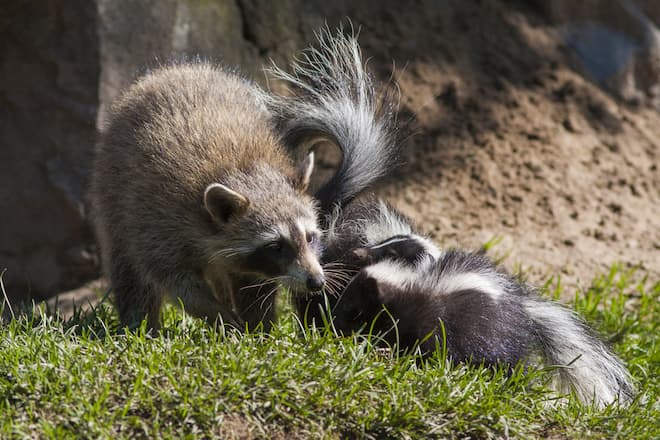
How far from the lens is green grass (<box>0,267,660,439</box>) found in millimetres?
3854

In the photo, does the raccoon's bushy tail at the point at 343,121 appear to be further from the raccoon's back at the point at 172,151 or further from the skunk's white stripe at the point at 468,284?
the skunk's white stripe at the point at 468,284

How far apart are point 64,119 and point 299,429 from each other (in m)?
4.51

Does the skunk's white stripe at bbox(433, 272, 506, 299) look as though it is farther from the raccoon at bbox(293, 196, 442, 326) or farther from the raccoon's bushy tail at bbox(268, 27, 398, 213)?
the raccoon's bushy tail at bbox(268, 27, 398, 213)

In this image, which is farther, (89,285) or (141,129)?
(89,285)

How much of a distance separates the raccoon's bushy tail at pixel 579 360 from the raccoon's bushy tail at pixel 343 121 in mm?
1257

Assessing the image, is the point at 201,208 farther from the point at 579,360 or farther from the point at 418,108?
the point at 418,108

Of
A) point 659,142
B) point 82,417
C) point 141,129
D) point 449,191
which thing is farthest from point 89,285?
point 659,142

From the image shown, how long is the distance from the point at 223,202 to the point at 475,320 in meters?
1.51

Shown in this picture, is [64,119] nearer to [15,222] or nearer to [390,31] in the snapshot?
[15,222]

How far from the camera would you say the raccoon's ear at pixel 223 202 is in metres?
4.95

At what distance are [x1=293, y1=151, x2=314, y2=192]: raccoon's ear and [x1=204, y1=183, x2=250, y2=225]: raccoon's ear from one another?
402 millimetres

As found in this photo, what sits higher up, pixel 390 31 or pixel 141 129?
pixel 390 31

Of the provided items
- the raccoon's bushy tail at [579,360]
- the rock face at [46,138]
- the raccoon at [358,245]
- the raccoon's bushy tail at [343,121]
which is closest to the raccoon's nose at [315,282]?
the raccoon at [358,245]

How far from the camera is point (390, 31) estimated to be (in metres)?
8.48
